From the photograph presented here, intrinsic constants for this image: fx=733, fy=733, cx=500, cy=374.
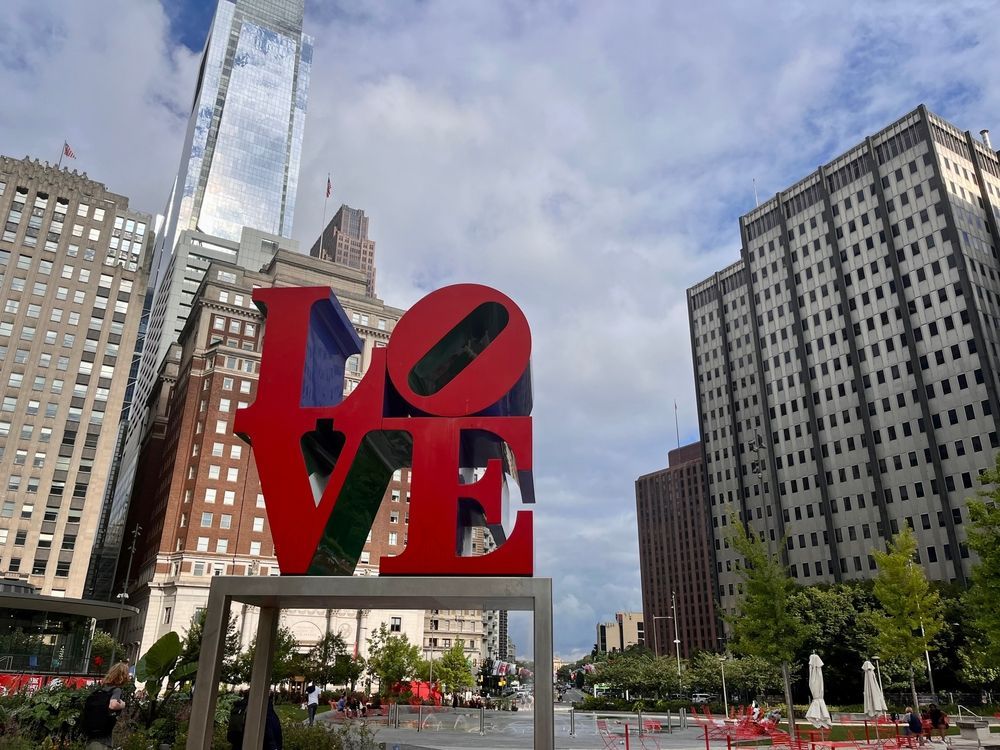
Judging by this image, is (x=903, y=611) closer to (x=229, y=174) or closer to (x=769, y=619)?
(x=769, y=619)

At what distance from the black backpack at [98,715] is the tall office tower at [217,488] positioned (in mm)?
66206

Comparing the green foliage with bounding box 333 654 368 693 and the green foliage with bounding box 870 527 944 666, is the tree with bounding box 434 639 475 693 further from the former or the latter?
the green foliage with bounding box 870 527 944 666

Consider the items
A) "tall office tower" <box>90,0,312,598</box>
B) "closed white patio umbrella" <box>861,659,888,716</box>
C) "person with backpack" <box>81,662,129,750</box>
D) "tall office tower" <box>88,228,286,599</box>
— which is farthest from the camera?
"tall office tower" <box>90,0,312,598</box>

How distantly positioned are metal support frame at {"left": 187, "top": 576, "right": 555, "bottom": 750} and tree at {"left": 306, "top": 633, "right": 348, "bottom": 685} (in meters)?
52.8

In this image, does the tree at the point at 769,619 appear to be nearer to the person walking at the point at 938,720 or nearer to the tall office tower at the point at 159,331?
the person walking at the point at 938,720

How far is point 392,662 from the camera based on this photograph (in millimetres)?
68938

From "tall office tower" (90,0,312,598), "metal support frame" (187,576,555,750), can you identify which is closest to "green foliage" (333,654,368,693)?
"metal support frame" (187,576,555,750)

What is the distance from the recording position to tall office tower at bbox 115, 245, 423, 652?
270ft

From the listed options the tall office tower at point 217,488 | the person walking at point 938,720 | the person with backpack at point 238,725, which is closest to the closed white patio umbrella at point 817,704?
the person walking at point 938,720

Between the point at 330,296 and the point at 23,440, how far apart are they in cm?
9500

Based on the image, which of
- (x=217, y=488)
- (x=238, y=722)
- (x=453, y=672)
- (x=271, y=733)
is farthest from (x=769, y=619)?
(x=217, y=488)

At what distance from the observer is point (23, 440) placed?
298 feet

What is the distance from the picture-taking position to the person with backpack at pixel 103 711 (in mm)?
11648

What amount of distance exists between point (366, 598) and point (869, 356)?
98.6m
